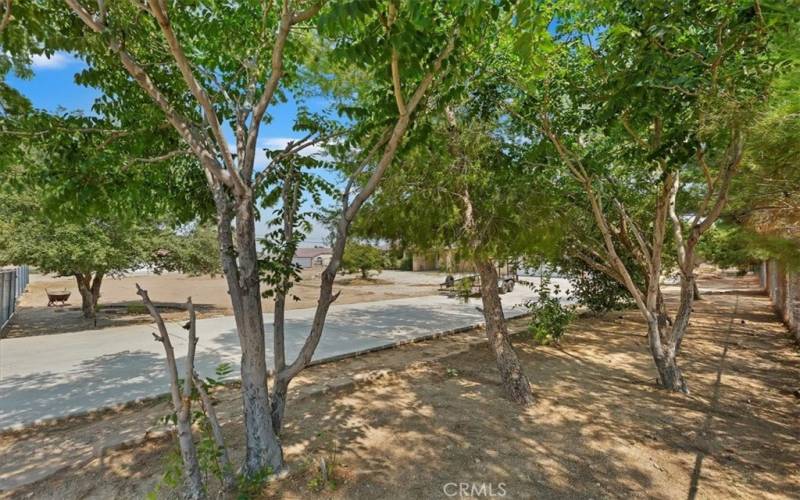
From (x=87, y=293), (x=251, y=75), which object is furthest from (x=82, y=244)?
(x=251, y=75)

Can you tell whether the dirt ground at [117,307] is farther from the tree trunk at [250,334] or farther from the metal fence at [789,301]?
the metal fence at [789,301]

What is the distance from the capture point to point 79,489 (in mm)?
2977

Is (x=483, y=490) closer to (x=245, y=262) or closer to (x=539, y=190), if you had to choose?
(x=245, y=262)

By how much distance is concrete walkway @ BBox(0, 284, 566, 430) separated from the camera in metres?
4.73

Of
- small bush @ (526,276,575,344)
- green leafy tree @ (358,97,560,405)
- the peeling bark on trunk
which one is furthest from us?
small bush @ (526,276,575,344)

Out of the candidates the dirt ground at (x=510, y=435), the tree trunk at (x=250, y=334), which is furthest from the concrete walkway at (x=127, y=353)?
the tree trunk at (x=250, y=334)

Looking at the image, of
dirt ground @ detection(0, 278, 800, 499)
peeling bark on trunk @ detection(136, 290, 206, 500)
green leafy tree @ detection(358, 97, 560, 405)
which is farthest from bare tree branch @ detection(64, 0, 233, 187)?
dirt ground @ detection(0, 278, 800, 499)

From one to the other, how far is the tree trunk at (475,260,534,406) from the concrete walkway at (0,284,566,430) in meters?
2.73

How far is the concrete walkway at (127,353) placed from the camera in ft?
→ 15.5

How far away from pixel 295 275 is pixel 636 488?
2921 millimetres

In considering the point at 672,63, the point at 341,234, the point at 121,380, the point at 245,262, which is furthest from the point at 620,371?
the point at 121,380

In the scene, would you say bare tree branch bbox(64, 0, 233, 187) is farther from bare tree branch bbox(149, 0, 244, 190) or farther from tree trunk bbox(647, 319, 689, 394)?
tree trunk bbox(647, 319, 689, 394)

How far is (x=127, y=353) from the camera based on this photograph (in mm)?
6867

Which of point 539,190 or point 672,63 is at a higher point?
point 672,63
